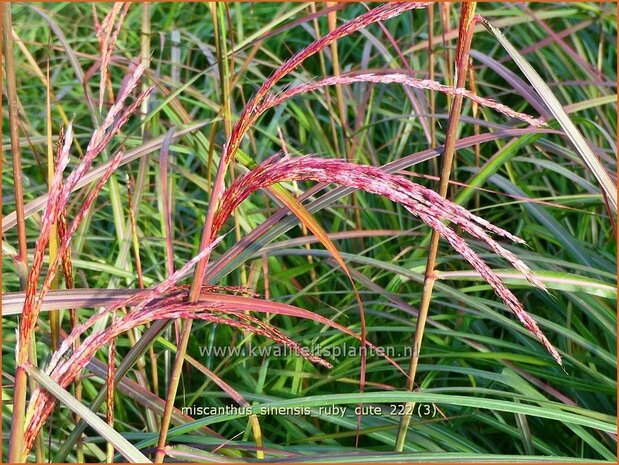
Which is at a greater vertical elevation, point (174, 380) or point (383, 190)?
point (383, 190)

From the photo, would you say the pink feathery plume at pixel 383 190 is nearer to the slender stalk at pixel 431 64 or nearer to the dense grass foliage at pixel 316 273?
the dense grass foliage at pixel 316 273

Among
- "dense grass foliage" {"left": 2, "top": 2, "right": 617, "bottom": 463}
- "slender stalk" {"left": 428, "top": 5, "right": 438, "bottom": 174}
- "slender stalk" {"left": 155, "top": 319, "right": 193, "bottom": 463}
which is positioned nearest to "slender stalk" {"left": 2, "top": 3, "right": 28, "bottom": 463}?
"dense grass foliage" {"left": 2, "top": 2, "right": 617, "bottom": 463}

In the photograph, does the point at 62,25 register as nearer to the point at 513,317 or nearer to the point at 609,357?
the point at 513,317

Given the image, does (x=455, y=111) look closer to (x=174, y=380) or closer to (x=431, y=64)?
(x=174, y=380)

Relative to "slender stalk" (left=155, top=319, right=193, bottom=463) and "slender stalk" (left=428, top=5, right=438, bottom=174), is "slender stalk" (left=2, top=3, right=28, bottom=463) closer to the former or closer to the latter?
"slender stalk" (left=155, top=319, right=193, bottom=463)

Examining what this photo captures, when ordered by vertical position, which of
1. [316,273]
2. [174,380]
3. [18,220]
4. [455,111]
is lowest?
[316,273]

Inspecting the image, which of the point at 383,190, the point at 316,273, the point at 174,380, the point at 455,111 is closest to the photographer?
the point at 383,190

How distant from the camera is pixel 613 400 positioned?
53.0 inches

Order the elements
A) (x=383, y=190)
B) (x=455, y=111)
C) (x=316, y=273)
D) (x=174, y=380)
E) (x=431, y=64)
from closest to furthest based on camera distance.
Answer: (x=383, y=190) → (x=174, y=380) → (x=455, y=111) → (x=431, y=64) → (x=316, y=273)

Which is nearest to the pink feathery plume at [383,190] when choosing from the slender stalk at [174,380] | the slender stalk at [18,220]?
the slender stalk at [174,380]

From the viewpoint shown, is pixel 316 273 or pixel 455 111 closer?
pixel 455 111

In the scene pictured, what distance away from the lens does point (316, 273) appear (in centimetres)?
181

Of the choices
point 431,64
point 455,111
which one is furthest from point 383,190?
point 431,64

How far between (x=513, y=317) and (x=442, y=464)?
0.73 meters
